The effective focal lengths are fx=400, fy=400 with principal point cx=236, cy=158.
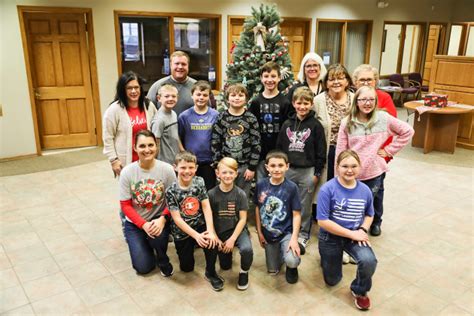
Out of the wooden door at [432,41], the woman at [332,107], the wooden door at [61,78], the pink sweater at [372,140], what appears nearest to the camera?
the pink sweater at [372,140]

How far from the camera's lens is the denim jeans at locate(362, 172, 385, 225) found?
10.7 ft

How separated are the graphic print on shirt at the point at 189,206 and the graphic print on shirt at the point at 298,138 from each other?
0.92 metres

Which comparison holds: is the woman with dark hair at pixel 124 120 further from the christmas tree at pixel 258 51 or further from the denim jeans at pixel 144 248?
the christmas tree at pixel 258 51

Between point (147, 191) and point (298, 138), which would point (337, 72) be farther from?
point (147, 191)

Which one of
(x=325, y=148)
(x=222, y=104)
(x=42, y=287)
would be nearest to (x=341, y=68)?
(x=325, y=148)

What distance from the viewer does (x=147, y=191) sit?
3029 millimetres

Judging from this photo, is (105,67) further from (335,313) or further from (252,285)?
(335,313)

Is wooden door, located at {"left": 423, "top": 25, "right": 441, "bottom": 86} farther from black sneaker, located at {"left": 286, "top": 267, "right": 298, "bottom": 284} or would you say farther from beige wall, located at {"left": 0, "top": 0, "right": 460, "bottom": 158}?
black sneaker, located at {"left": 286, "top": 267, "right": 298, "bottom": 284}

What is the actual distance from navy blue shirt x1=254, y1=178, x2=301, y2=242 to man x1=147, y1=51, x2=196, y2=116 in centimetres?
118

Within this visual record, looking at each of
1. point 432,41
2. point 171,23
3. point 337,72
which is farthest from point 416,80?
point 337,72

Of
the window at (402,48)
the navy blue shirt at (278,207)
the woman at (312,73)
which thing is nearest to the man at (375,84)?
the woman at (312,73)

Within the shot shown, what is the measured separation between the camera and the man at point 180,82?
146 inches

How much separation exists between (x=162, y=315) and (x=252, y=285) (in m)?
0.69

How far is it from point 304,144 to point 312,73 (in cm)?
72
